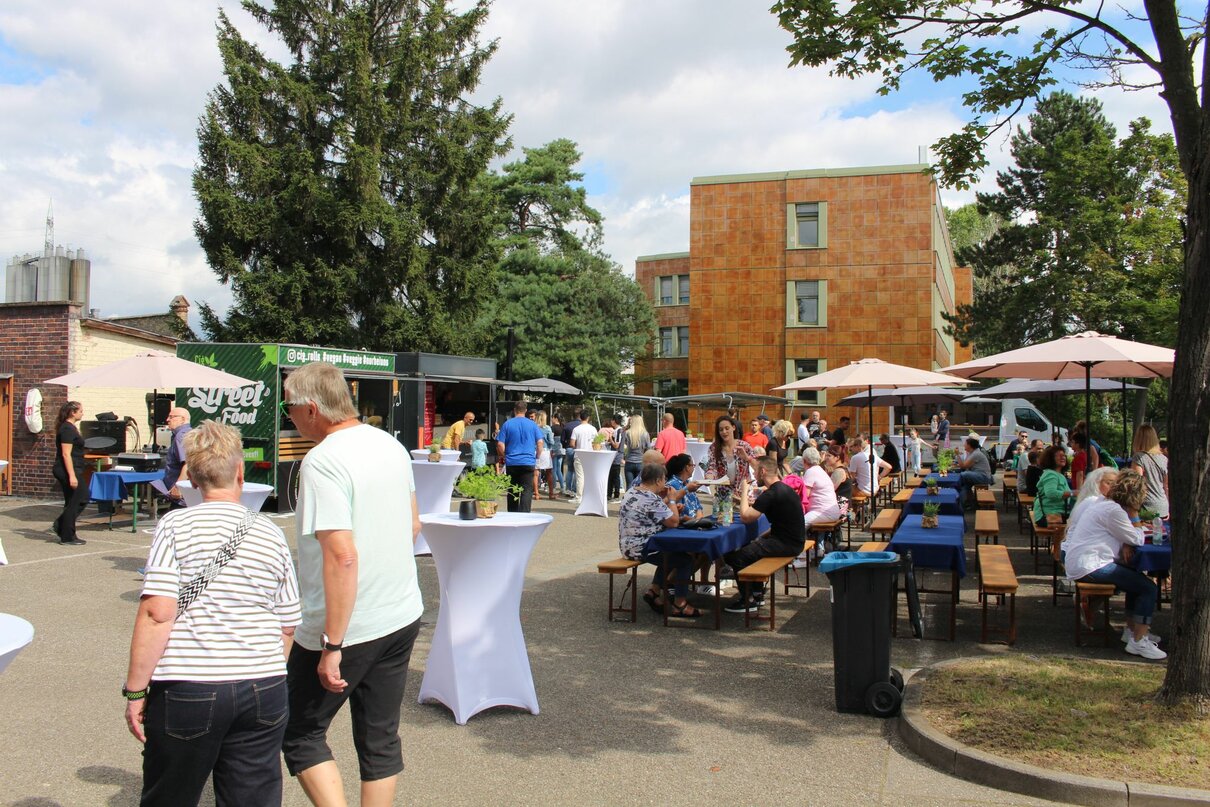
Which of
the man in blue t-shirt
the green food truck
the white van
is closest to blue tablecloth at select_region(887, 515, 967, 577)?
the man in blue t-shirt

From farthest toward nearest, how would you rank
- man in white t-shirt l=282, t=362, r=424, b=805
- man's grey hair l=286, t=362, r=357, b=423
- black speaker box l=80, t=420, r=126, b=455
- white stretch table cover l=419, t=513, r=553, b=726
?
black speaker box l=80, t=420, r=126, b=455
white stretch table cover l=419, t=513, r=553, b=726
man's grey hair l=286, t=362, r=357, b=423
man in white t-shirt l=282, t=362, r=424, b=805

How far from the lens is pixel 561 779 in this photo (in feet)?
15.2

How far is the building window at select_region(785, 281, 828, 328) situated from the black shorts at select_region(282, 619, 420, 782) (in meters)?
37.3

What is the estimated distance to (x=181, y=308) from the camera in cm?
3064

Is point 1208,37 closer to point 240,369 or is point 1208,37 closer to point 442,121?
point 240,369

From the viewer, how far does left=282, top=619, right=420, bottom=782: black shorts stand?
330 centimetres

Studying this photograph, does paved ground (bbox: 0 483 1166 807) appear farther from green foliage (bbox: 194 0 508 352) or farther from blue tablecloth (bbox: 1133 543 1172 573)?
green foliage (bbox: 194 0 508 352)

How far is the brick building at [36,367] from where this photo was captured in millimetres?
18078

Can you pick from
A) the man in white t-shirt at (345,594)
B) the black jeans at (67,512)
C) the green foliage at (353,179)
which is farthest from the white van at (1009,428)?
the man in white t-shirt at (345,594)

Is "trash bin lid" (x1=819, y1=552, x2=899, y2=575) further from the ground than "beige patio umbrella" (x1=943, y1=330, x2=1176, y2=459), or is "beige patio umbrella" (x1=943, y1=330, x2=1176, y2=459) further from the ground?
"beige patio umbrella" (x1=943, y1=330, x2=1176, y2=459)

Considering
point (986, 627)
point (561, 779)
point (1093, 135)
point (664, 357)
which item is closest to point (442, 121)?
point (664, 357)

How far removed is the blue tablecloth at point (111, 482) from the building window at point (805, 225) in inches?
1191

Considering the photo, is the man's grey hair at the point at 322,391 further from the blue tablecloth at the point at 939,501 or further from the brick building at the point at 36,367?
the brick building at the point at 36,367

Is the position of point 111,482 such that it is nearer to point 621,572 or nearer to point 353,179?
point 621,572
